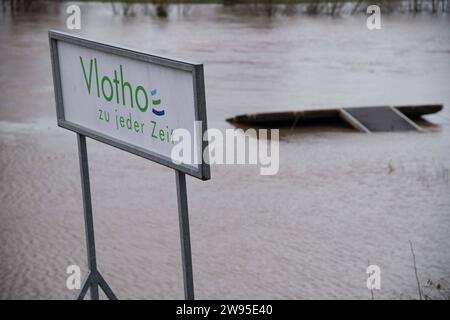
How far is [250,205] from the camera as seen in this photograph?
6.29 m

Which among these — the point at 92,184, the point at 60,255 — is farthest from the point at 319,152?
the point at 60,255

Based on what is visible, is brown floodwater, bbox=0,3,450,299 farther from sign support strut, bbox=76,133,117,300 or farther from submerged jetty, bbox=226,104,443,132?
sign support strut, bbox=76,133,117,300

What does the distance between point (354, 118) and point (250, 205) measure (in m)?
3.39

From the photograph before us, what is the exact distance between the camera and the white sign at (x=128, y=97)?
2619 mm

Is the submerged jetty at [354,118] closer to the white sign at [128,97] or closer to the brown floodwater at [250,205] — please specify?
the brown floodwater at [250,205]

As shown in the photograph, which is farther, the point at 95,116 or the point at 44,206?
the point at 44,206

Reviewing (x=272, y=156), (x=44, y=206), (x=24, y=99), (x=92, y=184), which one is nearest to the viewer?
(x=44, y=206)

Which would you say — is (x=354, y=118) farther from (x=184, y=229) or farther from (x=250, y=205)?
(x=184, y=229)

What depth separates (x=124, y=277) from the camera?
4.88 metres

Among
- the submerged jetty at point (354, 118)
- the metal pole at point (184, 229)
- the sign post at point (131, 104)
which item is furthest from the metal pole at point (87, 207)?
the submerged jetty at point (354, 118)

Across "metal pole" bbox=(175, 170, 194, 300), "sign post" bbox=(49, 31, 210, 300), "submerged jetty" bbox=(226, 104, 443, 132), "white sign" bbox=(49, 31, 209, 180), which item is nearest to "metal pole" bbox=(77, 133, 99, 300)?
"sign post" bbox=(49, 31, 210, 300)

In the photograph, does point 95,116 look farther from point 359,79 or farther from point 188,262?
point 359,79

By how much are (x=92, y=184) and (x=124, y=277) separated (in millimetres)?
2100

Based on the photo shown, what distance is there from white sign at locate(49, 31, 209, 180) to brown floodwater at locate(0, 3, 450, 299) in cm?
172
